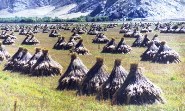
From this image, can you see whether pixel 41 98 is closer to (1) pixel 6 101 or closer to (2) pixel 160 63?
(1) pixel 6 101

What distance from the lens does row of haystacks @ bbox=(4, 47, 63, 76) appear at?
35.4 m

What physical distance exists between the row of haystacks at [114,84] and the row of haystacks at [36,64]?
5467 mm

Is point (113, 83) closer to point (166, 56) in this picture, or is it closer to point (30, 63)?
point (30, 63)

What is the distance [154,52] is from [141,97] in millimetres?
22247

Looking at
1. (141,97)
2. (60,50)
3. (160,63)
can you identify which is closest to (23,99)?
(141,97)

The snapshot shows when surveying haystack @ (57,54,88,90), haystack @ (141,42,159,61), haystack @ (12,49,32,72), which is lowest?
haystack @ (141,42,159,61)

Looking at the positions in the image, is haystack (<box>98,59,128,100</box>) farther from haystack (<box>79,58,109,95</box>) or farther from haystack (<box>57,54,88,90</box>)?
haystack (<box>57,54,88,90</box>)

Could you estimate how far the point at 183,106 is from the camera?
22109 millimetres

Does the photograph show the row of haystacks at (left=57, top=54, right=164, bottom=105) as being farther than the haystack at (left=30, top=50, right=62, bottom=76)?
No

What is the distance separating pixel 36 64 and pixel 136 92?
15.2m

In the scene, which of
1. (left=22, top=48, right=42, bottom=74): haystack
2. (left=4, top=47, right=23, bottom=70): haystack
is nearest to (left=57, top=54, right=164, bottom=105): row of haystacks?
(left=22, top=48, right=42, bottom=74): haystack

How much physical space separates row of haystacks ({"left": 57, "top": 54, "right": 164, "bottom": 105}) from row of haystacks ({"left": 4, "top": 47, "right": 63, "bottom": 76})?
5.47m

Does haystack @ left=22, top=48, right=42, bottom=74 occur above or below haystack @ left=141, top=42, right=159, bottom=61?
above

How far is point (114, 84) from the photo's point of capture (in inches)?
980
